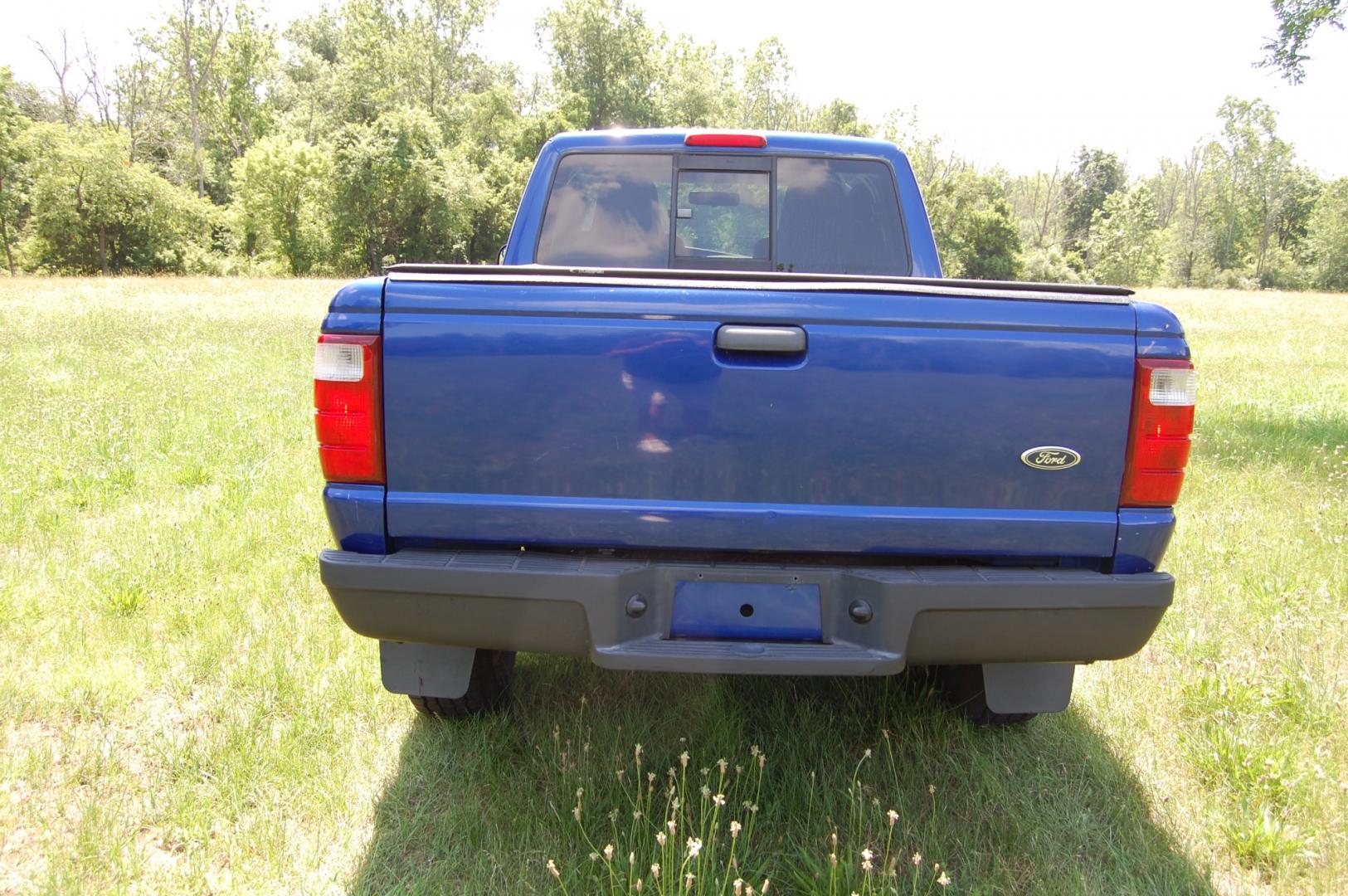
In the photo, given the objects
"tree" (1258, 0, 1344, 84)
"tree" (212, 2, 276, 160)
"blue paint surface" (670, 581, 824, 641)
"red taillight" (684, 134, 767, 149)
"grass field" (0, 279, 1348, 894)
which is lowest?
"grass field" (0, 279, 1348, 894)

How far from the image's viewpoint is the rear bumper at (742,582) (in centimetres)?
205

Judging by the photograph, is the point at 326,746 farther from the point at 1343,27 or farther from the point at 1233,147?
the point at 1233,147

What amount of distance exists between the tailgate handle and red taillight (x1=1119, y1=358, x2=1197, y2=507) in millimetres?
882

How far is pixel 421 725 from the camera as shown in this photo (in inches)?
118

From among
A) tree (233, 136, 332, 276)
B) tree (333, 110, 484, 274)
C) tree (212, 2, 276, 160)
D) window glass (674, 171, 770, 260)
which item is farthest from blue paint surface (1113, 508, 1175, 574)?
tree (212, 2, 276, 160)

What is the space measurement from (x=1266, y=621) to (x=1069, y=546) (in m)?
2.47

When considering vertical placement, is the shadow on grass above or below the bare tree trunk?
below

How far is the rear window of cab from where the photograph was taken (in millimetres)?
3369

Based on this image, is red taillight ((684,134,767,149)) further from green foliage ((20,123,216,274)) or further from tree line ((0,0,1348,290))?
green foliage ((20,123,216,274))

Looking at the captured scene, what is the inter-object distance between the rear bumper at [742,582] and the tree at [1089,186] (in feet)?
271

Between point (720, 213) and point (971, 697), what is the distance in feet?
7.20

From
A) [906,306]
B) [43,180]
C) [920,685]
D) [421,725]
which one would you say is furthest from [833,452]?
[43,180]

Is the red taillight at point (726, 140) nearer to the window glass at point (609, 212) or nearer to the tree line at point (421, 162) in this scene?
the window glass at point (609, 212)

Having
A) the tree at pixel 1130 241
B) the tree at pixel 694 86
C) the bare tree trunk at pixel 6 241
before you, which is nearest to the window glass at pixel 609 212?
the bare tree trunk at pixel 6 241
